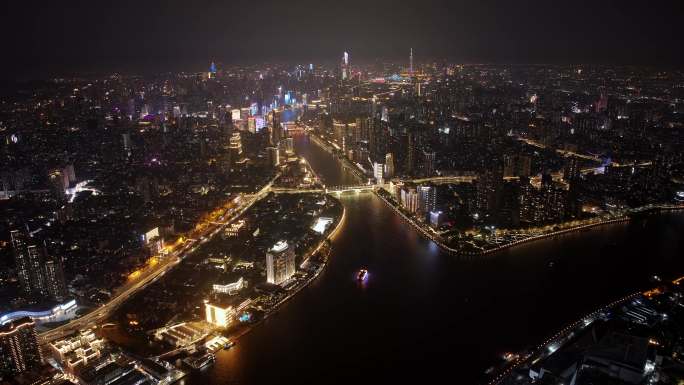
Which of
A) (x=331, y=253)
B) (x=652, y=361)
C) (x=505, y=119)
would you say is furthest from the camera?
(x=505, y=119)

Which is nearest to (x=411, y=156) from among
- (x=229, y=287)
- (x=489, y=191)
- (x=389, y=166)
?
(x=389, y=166)

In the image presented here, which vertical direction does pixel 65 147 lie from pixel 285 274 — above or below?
above

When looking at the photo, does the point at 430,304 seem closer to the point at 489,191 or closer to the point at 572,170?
the point at 489,191

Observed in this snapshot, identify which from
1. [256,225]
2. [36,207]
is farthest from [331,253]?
[36,207]

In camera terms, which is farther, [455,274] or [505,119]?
[505,119]

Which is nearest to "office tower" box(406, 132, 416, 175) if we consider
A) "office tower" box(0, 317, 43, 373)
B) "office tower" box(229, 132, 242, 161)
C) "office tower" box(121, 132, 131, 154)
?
"office tower" box(229, 132, 242, 161)

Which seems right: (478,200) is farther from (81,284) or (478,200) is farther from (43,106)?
(43,106)

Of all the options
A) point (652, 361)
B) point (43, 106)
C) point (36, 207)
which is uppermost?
point (43, 106)
